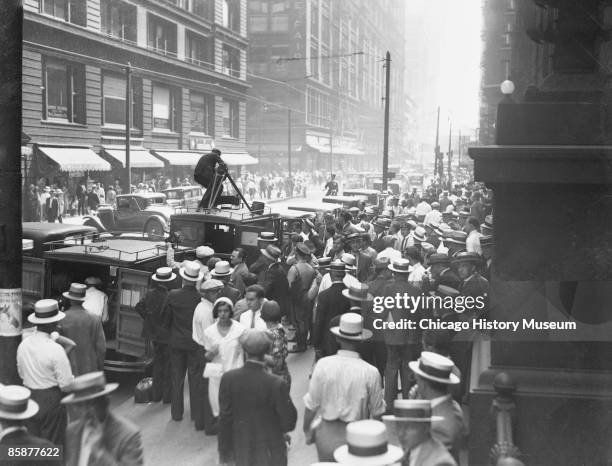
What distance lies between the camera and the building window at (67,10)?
105 feet

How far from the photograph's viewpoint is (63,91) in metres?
33.1

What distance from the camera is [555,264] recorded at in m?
5.54

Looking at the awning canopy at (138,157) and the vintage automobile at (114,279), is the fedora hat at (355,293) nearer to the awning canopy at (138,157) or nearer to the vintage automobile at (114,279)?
the vintage automobile at (114,279)

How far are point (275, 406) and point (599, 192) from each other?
305 centimetres

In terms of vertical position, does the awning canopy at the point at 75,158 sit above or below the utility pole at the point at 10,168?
above

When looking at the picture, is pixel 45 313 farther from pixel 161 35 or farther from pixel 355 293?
pixel 161 35

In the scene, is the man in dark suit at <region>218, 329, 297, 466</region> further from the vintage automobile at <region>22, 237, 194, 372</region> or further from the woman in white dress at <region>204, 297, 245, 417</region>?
the vintage automobile at <region>22, 237, 194, 372</region>

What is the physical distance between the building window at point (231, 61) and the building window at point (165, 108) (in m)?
7.49

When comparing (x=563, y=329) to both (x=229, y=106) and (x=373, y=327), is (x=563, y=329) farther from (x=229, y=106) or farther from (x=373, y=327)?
(x=229, y=106)

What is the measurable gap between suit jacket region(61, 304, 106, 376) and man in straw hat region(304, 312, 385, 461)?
3.09 meters

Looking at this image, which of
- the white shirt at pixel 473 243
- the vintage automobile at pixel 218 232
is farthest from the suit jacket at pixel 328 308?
the vintage automobile at pixel 218 232

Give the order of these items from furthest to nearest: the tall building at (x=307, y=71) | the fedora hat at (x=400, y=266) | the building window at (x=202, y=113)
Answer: the tall building at (x=307, y=71), the building window at (x=202, y=113), the fedora hat at (x=400, y=266)

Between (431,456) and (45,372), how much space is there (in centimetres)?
359

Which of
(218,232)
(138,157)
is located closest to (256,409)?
(218,232)
